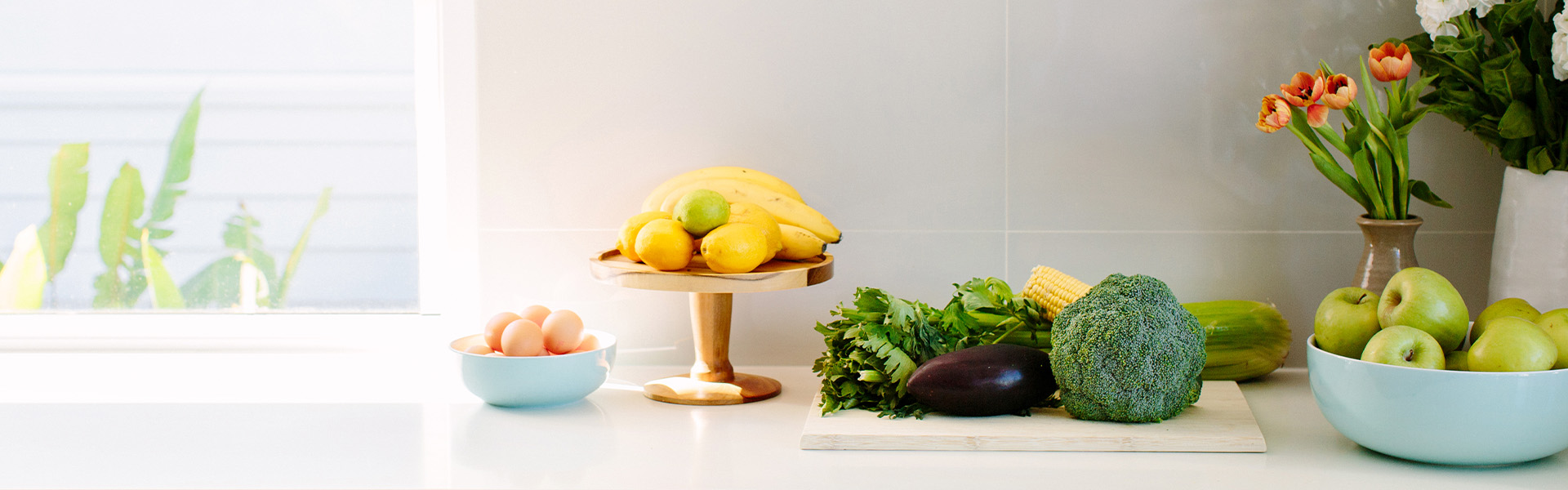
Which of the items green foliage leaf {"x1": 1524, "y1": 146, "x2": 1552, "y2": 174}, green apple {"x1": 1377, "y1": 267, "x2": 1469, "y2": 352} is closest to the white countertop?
green apple {"x1": 1377, "y1": 267, "x2": 1469, "y2": 352}

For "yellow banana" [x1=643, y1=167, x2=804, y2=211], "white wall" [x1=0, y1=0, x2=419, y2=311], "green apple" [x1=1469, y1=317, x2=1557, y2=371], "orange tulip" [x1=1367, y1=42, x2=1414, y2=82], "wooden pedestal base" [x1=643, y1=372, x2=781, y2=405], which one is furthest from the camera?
"white wall" [x1=0, y1=0, x2=419, y2=311]

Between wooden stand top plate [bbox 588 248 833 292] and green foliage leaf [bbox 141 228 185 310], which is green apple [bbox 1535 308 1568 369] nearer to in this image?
wooden stand top plate [bbox 588 248 833 292]

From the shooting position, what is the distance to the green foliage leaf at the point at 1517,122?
3.41ft

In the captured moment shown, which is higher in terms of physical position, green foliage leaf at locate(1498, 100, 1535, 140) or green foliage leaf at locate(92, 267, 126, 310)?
green foliage leaf at locate(1498, 100, 1535, 140)

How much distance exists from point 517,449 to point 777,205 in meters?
0.41

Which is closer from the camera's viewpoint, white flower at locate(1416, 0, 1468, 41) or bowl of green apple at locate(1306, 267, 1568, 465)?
bowl of green apple at locate(1306, 267, 1568, 465)

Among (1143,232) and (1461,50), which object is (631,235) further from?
(1461,50)

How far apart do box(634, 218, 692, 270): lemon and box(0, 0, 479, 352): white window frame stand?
1.28 ft

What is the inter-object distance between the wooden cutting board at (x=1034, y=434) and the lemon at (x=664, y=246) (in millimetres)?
213

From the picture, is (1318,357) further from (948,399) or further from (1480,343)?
(948,399)

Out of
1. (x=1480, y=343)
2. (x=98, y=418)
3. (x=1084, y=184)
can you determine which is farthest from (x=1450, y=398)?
(x=98, y=418)

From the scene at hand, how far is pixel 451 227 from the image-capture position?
4.35 feet

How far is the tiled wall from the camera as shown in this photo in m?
1.23

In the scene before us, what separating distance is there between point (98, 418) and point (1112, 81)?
121 centimetres
